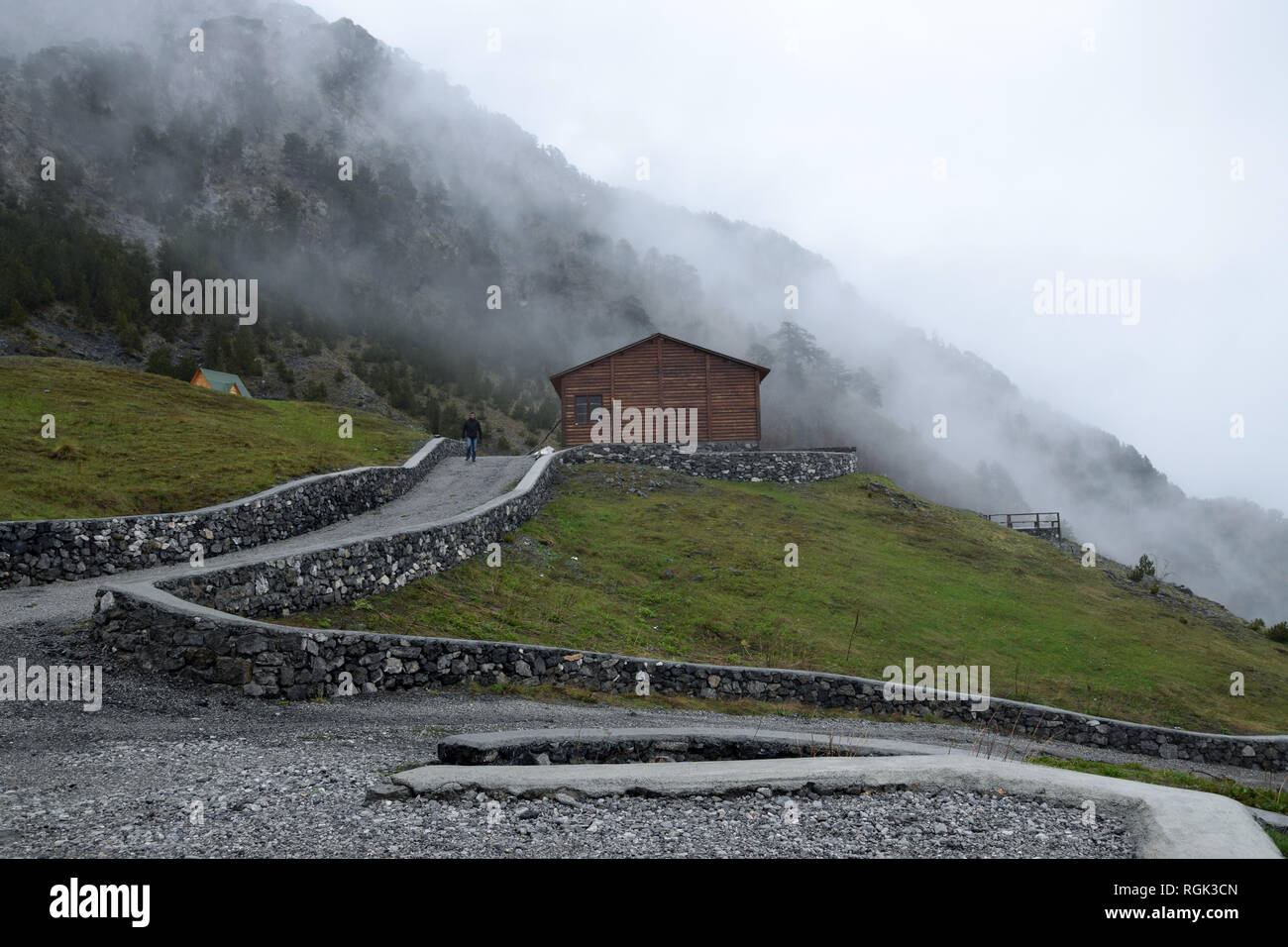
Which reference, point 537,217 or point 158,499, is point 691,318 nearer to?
point 537,217

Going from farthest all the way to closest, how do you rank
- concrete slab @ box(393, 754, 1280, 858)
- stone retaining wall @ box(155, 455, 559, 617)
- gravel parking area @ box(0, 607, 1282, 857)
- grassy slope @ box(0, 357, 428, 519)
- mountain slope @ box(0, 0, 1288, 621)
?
mountain slope @ box(0, 0, 1288, 621), grassy slope @ box(0, 357, 428, 519), stone retaining wall @ box(155, 455, 559, 617), concrete slab @ box(393, 754, 1280, 858), gravel parking area @ box(0, 607, 1282, 857)

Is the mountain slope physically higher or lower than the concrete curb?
higher

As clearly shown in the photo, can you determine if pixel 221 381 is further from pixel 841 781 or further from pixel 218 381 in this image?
pixel 841 781

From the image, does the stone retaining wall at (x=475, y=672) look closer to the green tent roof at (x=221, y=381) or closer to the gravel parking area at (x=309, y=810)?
the gravel parking area at (x=309, y=810)

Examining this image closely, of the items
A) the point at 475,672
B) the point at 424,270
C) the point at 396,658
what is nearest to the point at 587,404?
the point at 475,672

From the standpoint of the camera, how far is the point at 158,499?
2081 cm

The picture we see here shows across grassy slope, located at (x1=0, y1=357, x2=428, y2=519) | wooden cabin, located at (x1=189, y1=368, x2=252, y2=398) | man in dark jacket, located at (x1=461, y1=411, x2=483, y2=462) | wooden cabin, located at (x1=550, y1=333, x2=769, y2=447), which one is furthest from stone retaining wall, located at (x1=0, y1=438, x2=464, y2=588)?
wooden cabin, located at (x1=189, y1=368, x2=252, y2=398)

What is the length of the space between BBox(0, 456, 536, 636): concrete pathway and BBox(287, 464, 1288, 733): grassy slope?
2186 mm

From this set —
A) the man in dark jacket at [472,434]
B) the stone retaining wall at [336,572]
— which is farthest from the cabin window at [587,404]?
the stone retaining wall at [336,572]

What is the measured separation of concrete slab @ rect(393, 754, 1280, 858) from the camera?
600 cm

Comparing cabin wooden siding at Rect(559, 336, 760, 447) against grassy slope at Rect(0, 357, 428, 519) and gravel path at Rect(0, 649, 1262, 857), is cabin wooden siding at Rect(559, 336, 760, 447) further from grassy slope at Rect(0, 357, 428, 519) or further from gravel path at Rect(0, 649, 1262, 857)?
gravel path at Rect(0, 649, 1262, 857)

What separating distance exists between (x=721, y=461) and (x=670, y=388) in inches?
251

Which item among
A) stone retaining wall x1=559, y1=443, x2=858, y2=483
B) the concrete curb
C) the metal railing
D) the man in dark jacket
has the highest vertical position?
the man in dark jacket
